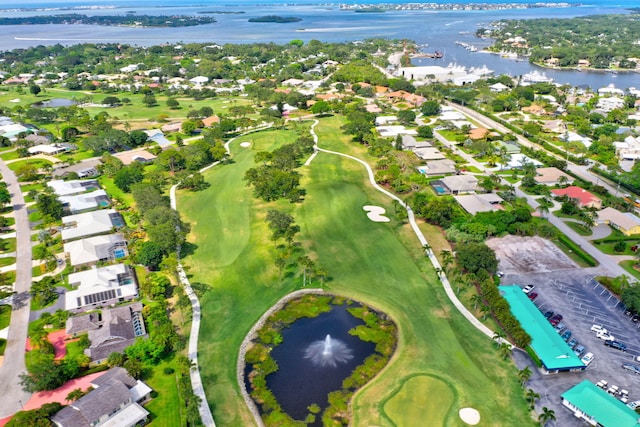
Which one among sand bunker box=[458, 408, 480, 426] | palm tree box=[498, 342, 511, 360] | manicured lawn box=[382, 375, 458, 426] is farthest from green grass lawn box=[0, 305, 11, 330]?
palm tree box=[498, 342, 511, 360]

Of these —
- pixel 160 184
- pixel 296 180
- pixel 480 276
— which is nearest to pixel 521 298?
pixel 480 276

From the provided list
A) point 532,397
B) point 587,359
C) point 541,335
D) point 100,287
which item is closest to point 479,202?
point 541,335

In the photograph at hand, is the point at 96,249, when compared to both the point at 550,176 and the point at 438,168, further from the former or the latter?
the point at 550,176

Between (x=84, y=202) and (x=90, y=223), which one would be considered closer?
(x=90, y=223)

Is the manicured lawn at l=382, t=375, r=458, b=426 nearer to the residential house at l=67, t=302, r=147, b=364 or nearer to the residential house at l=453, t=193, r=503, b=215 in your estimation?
the residential house at l=67, t=302, r=147, b=364

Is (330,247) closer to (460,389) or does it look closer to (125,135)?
(460,389)
